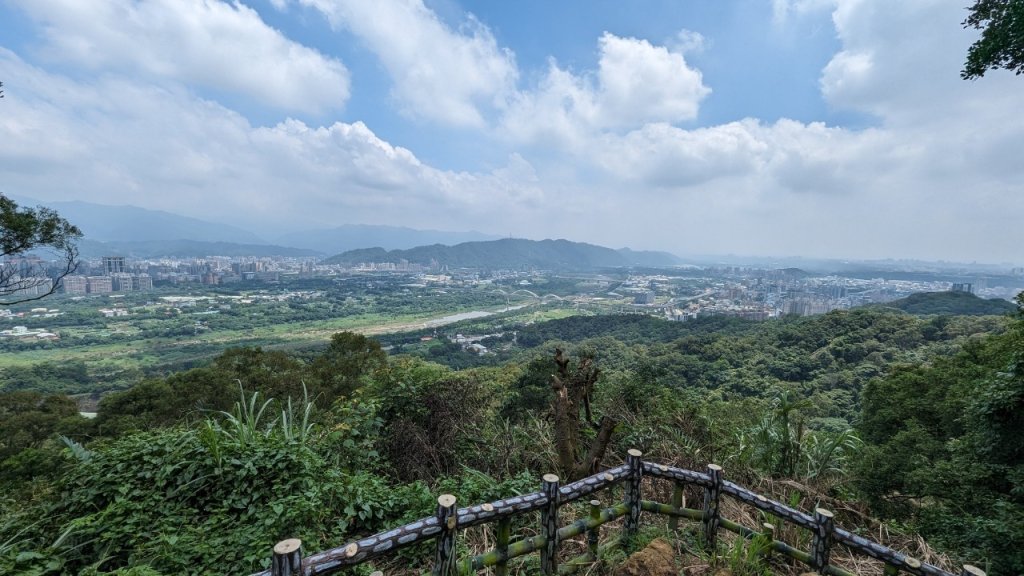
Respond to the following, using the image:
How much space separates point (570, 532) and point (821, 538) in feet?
4.01

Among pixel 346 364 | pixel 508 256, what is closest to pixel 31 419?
pixel 346 364

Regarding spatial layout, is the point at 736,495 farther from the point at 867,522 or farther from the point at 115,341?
the point at 115,341

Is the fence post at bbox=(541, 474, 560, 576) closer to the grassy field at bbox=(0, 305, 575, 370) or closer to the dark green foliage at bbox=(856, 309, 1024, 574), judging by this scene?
the dark green foliage at bbox=(856, 309, 1024, 574)

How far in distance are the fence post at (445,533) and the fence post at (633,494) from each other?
106 cm

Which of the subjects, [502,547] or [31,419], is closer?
[502,547]

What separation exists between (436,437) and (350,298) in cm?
6989

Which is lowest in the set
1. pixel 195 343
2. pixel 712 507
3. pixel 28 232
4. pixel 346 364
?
pixel 195 343

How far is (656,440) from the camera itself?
3.54m

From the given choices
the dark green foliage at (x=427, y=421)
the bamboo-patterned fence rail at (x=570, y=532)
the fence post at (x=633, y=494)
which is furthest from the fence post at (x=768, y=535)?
the dark green foliage at (x=427, y=421)

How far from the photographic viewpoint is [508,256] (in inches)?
6280

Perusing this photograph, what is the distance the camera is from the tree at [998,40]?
412cm

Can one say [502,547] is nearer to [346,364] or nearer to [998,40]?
[998,40]

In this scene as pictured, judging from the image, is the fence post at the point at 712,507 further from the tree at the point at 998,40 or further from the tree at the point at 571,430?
the tree at the point at 998,40

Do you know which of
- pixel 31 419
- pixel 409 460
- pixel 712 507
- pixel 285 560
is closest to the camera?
pixel 285 560
